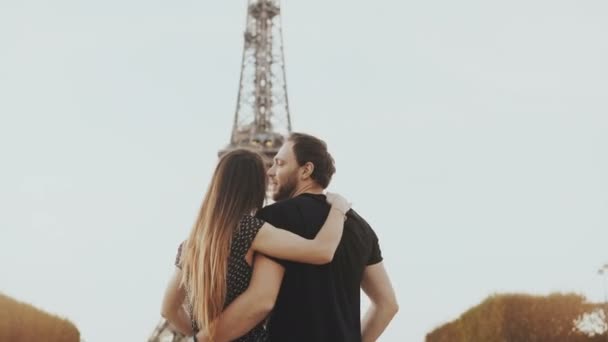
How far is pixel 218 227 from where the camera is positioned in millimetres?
4348

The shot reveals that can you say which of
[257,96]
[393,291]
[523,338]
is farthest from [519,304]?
[257,96]

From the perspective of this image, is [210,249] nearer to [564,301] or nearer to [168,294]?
[168,294]

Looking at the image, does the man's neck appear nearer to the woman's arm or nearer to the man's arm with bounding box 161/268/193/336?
the woman's arm

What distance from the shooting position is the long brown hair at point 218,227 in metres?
4.24

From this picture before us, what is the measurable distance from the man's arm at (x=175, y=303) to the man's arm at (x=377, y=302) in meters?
1.04

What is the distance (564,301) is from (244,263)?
60.5 ft

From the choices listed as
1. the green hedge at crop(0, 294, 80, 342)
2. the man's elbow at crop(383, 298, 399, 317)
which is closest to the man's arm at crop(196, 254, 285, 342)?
the man's elbow at crop(383, 298, 399, 317)

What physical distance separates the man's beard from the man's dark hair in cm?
10

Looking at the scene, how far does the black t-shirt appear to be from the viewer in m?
4.25

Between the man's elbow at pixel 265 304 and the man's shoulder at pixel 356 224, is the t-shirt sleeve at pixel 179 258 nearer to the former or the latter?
the man's elbow at pixel 265 304

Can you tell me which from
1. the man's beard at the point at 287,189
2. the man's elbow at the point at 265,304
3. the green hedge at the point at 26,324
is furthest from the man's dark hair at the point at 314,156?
the green hedge at the point at 26,324

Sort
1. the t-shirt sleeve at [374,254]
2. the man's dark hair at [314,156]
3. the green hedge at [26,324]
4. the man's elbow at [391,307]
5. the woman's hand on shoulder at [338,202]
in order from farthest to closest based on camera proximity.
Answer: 1. the green hedge at [26,324]
2. the man's elbow at [391,307]
3. the t-shirt sleeve at [374,254]
4. the man's dark hair at [314,156]
5. the woman's hand on shoulder at [338,202]

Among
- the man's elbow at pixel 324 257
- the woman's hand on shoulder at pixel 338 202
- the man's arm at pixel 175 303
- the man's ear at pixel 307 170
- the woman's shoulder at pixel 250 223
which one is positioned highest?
the man's ear at pixel 307 170

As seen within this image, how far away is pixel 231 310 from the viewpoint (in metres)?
4.22
